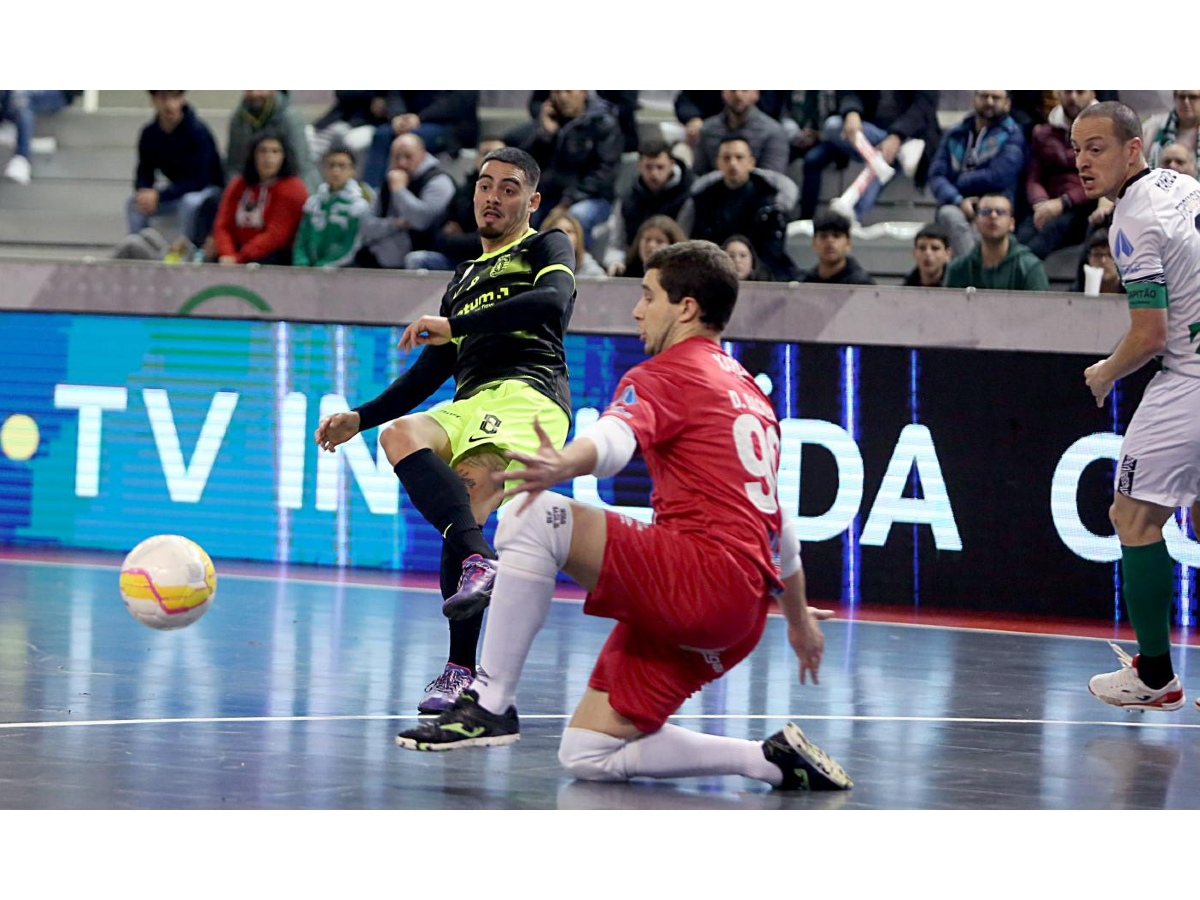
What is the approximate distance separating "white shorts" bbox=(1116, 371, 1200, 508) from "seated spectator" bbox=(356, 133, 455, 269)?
22.4ft

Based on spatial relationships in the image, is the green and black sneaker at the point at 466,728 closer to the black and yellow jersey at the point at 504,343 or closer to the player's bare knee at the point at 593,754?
the player's bare knee at the point at 593,754

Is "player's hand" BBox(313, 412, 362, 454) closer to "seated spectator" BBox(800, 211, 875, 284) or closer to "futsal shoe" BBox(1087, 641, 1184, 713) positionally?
"futsal shoe" BBox(1087, 641, 1184, 713)

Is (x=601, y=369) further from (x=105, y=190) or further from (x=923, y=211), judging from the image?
(x=105, y=190)

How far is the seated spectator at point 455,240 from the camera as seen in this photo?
1178 cm

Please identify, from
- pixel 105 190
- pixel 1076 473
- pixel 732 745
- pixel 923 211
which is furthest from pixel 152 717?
pixel 105 190

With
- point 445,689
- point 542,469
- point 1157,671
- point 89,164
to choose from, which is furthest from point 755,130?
point 542,469

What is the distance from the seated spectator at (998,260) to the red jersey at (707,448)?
593 cm

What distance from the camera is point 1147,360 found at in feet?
20.4

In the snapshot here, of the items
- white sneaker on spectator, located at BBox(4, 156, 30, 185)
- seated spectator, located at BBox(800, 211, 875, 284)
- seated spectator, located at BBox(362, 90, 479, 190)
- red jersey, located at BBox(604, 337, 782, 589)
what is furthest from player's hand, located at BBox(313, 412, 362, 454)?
white sneaker on spectator, located at BBox(4, 156, 30, 185)

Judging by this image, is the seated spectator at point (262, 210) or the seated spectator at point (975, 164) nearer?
the seated spectator at point (975, 164)

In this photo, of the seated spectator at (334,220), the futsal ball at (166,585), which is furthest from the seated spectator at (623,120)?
the futsal ball at (166,585)

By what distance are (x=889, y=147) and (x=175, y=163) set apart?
228 inches

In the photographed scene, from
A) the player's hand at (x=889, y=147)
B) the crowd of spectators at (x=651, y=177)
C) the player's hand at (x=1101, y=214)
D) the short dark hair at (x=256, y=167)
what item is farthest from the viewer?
the short dark hair at (x=256, y=167)

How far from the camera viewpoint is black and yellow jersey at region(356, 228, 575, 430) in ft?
20.1
